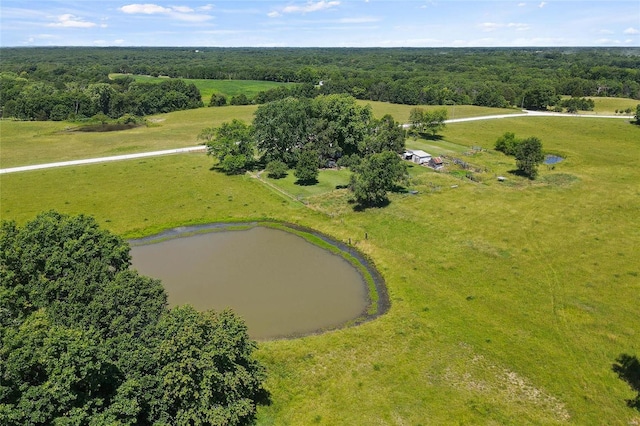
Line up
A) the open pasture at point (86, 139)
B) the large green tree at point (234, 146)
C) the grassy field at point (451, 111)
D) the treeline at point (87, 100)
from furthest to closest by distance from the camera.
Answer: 1. the grassy field at point (451, 111)
2. the treeline at point (87, 100)
3. the open pasture at point (86, 139)
4. the large green tree at point (234, 146)

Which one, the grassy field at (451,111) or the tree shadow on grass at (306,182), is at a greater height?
the grassy field at (451,111)

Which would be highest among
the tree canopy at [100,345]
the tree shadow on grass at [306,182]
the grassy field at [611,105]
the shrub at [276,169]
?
the grassy field at [611,105]

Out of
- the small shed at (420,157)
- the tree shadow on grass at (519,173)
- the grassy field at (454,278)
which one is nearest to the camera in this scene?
the grassy field at (454,278)

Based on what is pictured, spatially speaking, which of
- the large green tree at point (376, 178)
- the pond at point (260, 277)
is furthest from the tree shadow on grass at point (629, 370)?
the large green tree at point (376, 178)

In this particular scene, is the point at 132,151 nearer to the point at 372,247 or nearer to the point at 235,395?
the point at 372,247

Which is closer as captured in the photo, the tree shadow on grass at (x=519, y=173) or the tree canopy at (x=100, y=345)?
the tree canopy at (x=100, y=345)

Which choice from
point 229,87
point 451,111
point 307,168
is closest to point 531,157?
point 307,168

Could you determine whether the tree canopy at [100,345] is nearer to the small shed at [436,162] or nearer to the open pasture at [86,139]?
the small shed at [436,162]
